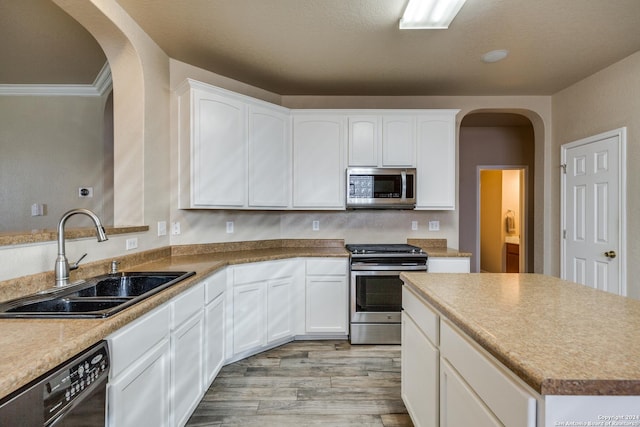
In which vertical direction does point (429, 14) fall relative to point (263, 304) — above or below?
above

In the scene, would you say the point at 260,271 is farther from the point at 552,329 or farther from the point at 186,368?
the point at 552,329

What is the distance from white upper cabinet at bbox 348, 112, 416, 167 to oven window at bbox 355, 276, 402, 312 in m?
1.19

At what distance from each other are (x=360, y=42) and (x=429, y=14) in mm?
588

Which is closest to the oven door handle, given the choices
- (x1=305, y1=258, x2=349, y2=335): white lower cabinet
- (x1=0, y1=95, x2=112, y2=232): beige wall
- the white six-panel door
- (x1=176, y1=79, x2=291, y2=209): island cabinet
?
(x1=305, y1=258, x2=349, y2=335): white lower cabinet

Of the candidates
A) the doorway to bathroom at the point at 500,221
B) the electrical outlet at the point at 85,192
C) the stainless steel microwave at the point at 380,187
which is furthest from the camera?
the doorway to bathroom at the point at 500,221

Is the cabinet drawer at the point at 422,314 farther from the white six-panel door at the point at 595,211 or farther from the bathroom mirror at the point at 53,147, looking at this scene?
the bathroom mirror at the point at 53,147

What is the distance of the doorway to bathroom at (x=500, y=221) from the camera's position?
5957 mm

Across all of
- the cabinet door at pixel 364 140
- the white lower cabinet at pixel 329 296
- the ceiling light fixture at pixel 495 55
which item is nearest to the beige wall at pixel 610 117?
the ceiling light fixture at pixel 495 55

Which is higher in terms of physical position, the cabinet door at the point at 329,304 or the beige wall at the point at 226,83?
the beige wall at the point at 226,83

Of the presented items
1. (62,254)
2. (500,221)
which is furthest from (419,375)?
(500,221)

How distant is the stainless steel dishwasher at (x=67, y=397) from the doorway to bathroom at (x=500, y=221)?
6.05 meters

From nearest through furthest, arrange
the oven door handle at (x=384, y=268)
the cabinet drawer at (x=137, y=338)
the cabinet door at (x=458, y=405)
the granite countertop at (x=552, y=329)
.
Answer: the granite countertop at (x=552, y=329)
the cabinet door at (x=458, y=405)
the cabinet drawer at (x=137, y=338)
the oven door handle at (x=384, y=268)

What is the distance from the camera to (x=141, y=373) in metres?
1.30

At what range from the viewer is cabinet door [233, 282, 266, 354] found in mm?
2557
